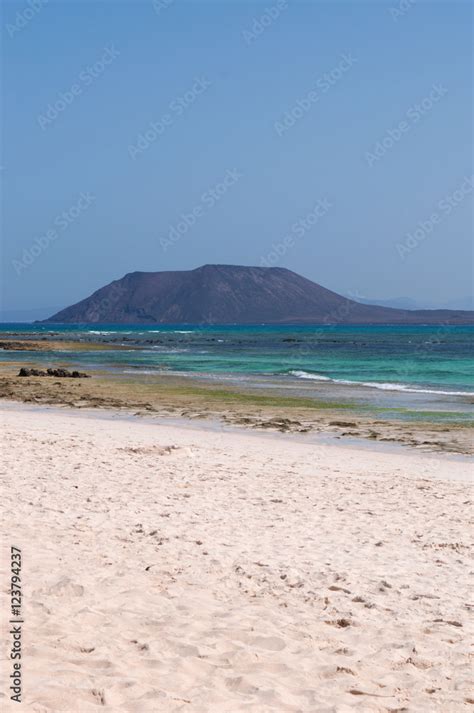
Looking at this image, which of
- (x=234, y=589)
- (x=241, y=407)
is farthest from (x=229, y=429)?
(x=234, y=589)

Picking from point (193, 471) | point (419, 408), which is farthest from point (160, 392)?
point (193, 471)

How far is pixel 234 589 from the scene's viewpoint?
7105 millimetres

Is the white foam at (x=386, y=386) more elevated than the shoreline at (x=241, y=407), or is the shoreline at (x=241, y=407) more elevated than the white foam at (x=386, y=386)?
the white foam at (x=386, y=386)

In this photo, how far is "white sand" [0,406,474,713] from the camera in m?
5.09

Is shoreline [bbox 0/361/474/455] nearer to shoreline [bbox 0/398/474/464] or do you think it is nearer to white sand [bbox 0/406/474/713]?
shoreline [bbox 0/398/474/464]

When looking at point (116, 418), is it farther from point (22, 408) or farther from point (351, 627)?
point (351, 627)

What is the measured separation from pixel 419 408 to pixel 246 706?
891 inches

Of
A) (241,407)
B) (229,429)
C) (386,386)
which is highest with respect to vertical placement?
(386,386)

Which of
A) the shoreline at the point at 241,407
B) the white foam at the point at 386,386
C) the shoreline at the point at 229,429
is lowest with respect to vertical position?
the shoreline at the point at 229,429

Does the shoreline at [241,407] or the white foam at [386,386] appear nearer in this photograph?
the shoreline at [241,407]

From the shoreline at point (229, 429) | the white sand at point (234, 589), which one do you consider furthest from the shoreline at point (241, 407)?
the white sand at point (234, 589)

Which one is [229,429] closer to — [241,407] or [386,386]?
[241,407]

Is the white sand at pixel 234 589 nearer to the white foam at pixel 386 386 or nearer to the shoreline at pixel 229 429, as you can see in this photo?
the shoreline at pixel 229 429

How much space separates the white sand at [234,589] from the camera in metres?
5.09
